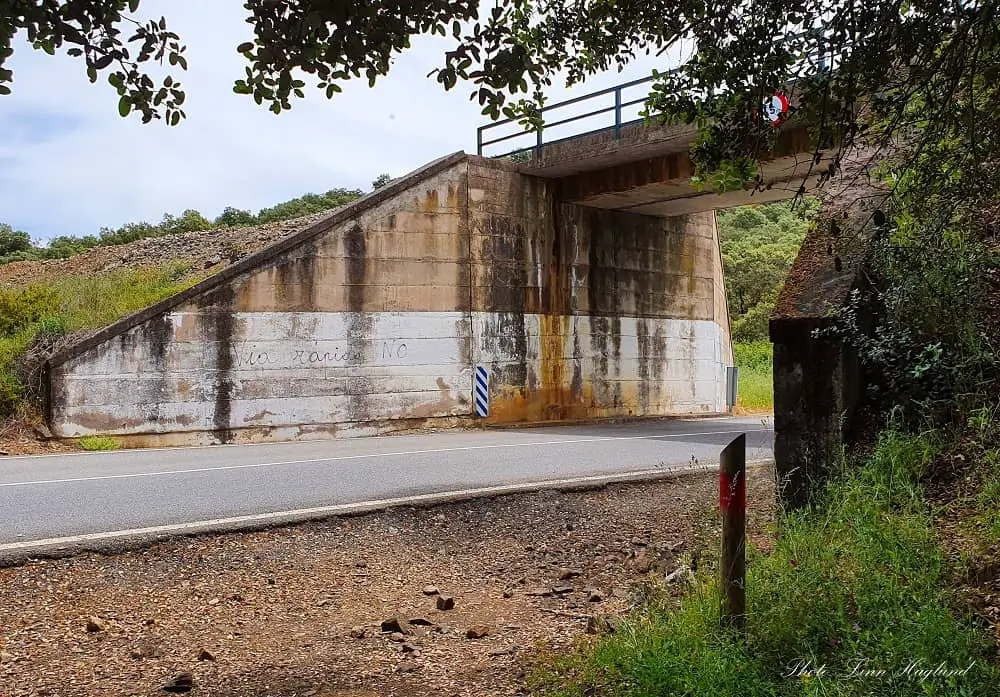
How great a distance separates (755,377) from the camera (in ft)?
117

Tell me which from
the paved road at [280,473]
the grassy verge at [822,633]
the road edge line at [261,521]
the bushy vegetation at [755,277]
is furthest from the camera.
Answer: the bushy vegetation at [755,277]

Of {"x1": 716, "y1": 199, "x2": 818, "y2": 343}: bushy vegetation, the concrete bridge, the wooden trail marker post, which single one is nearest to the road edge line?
the wooden trail marker post

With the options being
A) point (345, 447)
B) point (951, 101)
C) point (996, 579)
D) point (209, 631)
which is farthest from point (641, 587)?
point (345, 447)

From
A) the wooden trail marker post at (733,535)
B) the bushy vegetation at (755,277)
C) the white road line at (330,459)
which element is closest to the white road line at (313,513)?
the white road line at (330,459)

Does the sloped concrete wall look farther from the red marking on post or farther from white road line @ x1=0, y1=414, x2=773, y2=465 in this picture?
the red marking on post

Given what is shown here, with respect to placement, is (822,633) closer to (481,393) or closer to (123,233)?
(481,393)

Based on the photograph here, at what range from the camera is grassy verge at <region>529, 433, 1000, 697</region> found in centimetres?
339

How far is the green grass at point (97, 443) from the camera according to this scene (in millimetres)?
13352

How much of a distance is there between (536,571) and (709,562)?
1.32 m

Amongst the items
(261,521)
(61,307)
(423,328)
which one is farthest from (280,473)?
(61,307)

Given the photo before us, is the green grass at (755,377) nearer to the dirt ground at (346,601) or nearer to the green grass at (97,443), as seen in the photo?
the green grass at (97,443)

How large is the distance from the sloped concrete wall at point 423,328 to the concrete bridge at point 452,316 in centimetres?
4

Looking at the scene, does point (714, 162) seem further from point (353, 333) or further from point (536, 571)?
point (353, 333)

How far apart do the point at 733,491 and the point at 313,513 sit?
13.5 ft
